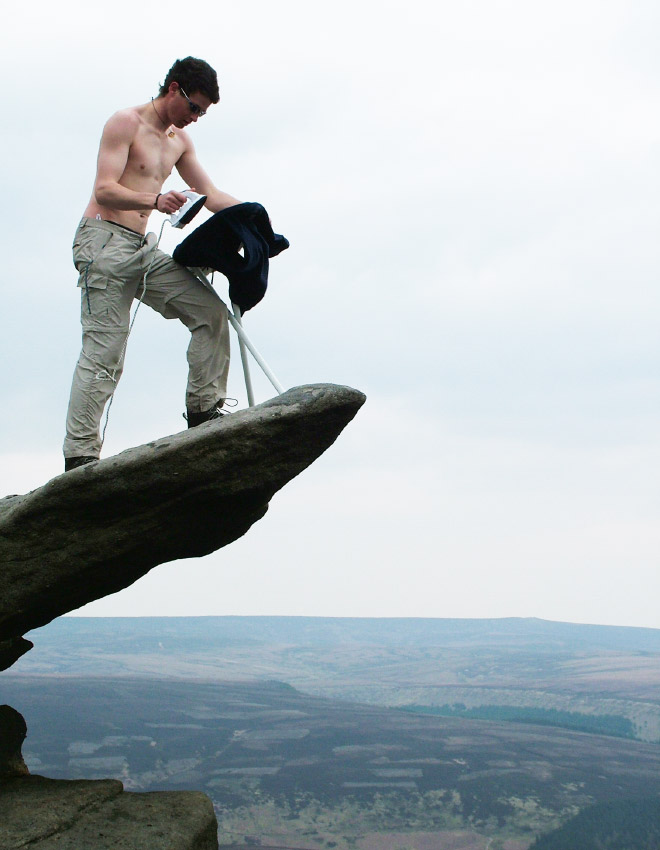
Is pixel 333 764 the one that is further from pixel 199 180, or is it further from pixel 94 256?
pixel 94 256

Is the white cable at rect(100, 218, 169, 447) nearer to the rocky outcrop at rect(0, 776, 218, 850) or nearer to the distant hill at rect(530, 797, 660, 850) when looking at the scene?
the rocky outcrop at rect(0, 776, 218, 850)

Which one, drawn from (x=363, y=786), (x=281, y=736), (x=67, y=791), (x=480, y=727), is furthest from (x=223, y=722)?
(x=67, y=791)

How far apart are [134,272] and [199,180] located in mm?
1641

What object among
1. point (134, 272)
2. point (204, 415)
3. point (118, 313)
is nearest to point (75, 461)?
point (204, 415)

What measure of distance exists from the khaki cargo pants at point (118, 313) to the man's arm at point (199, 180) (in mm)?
1002

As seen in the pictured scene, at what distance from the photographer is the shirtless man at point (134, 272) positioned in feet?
27.1

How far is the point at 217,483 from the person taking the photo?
8.04 meters

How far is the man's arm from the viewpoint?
9.23m

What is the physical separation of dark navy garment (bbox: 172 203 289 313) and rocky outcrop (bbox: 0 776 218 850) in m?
6.01

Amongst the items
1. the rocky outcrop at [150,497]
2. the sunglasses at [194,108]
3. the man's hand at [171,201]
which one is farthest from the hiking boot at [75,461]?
the sunglasses at [194,108]

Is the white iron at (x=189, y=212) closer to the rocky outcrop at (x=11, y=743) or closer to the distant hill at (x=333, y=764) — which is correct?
the rocky outcrop at (x=11, y=743)

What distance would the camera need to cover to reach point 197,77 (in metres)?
8.12

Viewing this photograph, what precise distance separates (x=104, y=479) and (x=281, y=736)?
17386 centimetres

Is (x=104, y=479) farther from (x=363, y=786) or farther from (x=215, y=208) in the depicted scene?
(x=363, y=786)
